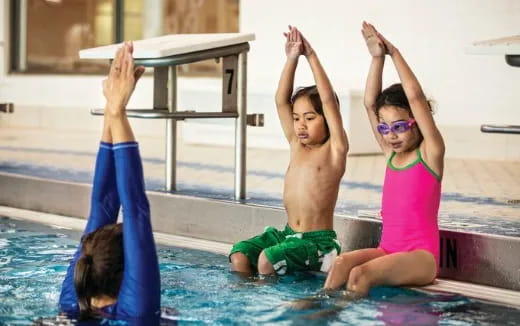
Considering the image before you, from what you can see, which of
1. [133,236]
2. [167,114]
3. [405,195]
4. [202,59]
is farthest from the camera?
[202,59]

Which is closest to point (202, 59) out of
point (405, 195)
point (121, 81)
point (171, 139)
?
point (171, 139)

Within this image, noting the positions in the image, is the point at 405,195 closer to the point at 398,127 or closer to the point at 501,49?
the point at 398,127

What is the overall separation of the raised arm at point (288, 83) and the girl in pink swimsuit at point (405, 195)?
0.50m

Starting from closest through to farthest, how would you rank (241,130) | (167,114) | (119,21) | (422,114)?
(422,114), (167,114), (241,130), (119,21)

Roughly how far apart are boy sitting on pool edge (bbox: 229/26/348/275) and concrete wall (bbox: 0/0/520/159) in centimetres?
485

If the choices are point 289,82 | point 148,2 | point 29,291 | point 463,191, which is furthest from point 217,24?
point 29,291

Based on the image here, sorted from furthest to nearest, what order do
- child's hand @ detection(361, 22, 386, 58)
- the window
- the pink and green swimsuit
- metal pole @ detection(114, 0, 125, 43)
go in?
metal pole @ detection(114, 0, 125, 43)
the window
child's hand @ detection(361, 22, 386, 58)
the pink and green swimsuit

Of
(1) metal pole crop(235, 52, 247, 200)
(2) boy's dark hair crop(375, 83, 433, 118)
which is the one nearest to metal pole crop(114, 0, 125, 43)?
(1) metal pole crop(235, 52, 247, 200)

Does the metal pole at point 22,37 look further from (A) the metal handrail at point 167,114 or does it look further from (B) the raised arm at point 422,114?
(B) the raised arm at point 422,114

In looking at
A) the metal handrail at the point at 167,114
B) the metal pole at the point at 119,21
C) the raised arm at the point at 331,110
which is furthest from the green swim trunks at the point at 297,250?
the metal pole at the point at 119,21

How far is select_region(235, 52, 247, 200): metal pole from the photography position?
6.34m

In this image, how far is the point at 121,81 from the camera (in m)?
3.38

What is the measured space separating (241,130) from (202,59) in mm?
555

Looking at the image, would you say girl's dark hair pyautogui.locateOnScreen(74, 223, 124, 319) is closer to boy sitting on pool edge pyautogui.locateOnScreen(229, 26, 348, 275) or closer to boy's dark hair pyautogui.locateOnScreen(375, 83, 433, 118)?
boy sitting on pool edge pyautogui.locateOnScreen(229, 26, 348, 275)
